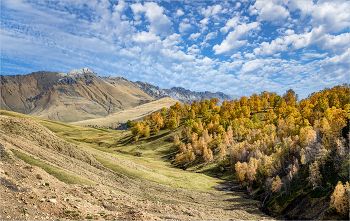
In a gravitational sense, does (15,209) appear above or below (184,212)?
above

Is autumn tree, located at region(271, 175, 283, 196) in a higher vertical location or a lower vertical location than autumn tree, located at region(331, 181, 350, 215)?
lower

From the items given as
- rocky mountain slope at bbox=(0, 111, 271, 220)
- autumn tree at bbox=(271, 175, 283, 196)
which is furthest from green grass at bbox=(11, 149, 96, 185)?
autumn tree at bbox=(271, 175, 283, 196)

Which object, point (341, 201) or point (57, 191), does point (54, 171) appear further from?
point (341, 201)

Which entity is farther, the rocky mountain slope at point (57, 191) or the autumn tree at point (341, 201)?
the autumn tree at point (341, 201)

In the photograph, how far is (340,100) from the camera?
548ft

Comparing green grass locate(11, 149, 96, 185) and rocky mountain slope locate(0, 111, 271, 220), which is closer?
rocky mountain slope locate(0, 111, 271, 220)

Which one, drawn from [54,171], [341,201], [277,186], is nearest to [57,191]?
[54,171]

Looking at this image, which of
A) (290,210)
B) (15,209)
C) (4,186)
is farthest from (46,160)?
(290,210)

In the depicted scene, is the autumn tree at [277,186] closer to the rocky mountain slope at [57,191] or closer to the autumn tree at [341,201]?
the autumn tree at [341,201]

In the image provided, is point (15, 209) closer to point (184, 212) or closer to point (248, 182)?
point (184, 212)

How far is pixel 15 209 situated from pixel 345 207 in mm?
70371

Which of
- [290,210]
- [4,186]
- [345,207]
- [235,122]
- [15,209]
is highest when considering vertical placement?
[235,122]

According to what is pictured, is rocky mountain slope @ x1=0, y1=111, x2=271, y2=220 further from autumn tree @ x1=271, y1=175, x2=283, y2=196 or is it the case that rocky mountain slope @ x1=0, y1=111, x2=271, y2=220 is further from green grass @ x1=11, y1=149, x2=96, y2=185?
autumn tree @ x1=271, y1=175, x2=283, y2=196

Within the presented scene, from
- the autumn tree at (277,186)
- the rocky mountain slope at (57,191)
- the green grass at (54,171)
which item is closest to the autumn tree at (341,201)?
the autumn tree at (277,186)
